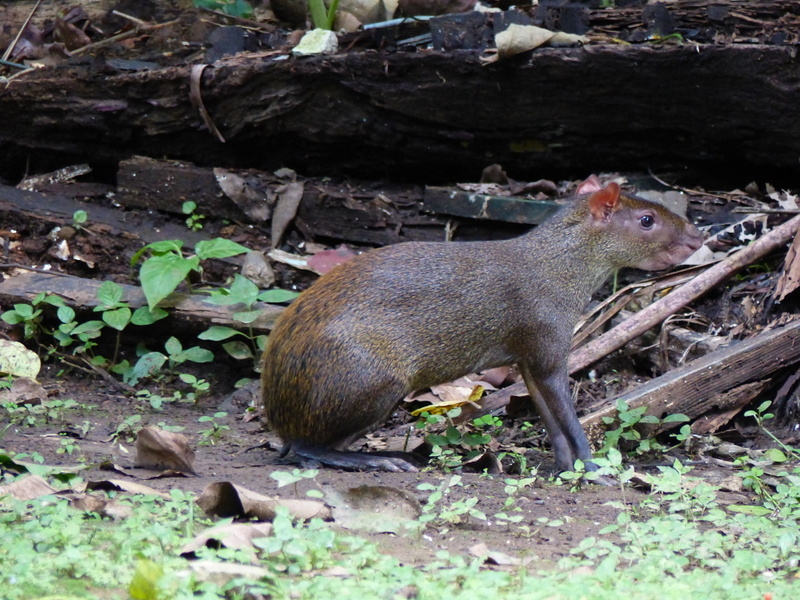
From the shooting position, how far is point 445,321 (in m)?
5.29

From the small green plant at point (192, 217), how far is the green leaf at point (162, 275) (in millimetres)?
1052

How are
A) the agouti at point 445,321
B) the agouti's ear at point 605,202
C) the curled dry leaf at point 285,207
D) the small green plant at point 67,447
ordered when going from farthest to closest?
the curled dry leaf at point 285,207, the agouti's ear at point 605,202, the agouti at point 445,321, the small green plant at point 67,447

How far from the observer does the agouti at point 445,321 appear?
16.3ft

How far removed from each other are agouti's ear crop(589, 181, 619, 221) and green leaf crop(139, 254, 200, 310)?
8.72ft

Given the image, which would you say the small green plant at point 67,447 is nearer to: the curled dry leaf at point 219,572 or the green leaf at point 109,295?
the green leaf at point 109,295

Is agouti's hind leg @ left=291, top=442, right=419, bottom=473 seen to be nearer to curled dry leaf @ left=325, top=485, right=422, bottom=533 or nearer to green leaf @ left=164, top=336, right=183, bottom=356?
curled dry leaf @ left=325, top=485, right=422, bottom=533

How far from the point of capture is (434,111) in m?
7.32

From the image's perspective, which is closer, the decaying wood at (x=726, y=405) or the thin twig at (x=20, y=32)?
the decaying wood at (x=726, y=405)

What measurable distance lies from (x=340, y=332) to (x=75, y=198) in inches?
158

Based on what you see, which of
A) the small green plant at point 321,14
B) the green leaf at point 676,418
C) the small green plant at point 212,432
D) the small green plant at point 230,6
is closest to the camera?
the green leaf at point 676,418

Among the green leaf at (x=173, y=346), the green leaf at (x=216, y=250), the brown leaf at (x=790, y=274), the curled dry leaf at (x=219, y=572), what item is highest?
the curled dry leaf at (x=219, y=572)

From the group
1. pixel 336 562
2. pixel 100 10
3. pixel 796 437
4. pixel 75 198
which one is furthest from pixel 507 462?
pixel 100 10

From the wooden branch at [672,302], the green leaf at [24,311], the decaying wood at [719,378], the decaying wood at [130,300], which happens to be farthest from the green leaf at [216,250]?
the decaying wood at [719,378]

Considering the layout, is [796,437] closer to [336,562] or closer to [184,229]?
[336,562]
